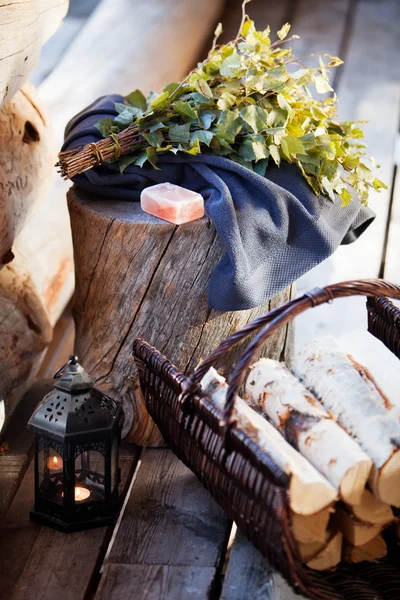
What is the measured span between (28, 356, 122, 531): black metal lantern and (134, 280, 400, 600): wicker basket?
0.15m

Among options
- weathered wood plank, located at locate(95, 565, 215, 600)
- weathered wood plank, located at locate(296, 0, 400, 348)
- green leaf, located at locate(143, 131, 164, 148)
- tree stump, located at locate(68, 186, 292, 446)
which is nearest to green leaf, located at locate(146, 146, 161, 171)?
green leaf, located at locate(143, 131, 164, 148)

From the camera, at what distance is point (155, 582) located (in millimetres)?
1735

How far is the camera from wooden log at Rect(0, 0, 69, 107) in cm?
214

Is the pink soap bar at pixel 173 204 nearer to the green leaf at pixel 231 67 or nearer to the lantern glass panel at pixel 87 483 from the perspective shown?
the green leaf at pixel 231 67

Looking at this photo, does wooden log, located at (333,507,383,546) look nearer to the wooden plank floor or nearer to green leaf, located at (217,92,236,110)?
the wooden plank floor

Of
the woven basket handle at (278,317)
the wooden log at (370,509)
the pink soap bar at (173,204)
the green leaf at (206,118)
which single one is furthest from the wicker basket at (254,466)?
the green leaf at (206,118)

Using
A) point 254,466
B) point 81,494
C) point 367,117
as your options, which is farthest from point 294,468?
point 367,117

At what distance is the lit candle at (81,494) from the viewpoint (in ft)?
6.34

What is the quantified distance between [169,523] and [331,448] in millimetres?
516

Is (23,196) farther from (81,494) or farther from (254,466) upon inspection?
(254,466)

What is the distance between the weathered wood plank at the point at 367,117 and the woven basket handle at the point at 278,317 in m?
0.79

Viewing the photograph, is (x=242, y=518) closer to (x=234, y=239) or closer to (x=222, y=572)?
(x=222, y=572)


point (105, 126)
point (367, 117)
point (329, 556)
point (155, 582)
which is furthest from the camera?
point (367, 117)

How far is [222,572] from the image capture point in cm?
184
